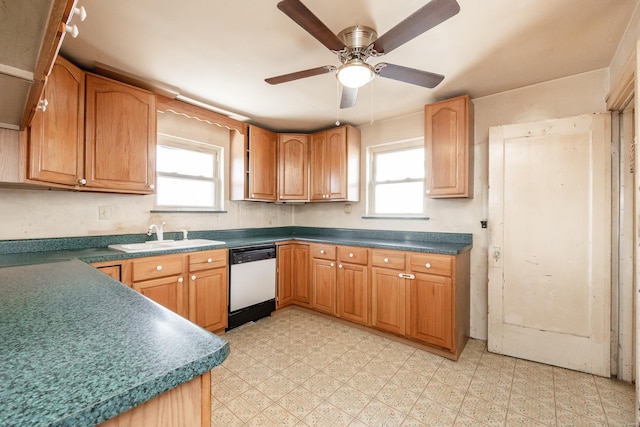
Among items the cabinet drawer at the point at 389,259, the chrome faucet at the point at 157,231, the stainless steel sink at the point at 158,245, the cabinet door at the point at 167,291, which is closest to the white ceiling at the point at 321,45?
the chrome faucet at the point at 157,231

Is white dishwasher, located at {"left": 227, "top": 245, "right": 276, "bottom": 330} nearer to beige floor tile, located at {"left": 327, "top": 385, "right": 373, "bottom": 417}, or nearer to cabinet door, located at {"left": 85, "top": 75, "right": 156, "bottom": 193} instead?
cabinet door, located at {"left": 85, "top": 75, "right": 156, "bottom": 193}

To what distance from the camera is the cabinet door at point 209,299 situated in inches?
102

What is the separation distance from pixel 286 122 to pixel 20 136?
245 cm

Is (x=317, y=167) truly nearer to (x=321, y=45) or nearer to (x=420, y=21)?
(x=321, y=45)

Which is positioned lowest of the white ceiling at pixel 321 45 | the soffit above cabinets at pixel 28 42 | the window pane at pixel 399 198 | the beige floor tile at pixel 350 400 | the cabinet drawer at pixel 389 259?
the beige floor tile at pixel 350 400

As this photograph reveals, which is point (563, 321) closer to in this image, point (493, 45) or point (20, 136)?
point (493, 45)

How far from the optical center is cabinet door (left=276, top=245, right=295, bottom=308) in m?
3.42

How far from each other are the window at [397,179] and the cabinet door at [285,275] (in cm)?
118

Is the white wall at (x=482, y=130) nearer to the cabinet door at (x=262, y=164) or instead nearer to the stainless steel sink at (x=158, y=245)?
the cabinet door at (x=262, y=164)

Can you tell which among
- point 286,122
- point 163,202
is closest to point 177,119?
point 163,202

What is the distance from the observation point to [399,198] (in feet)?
11.2

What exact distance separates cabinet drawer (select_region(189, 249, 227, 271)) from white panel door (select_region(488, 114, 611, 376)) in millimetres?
2579

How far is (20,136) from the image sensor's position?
5.67ft

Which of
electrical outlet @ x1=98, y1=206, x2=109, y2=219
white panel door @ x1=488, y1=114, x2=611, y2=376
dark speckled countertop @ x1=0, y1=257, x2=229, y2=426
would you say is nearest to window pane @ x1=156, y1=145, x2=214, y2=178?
electrical outlet @ x1=98, y1=206, x2=109, y2=219
